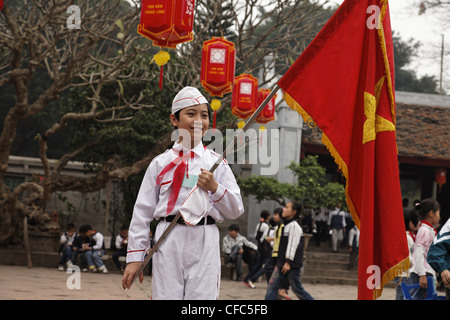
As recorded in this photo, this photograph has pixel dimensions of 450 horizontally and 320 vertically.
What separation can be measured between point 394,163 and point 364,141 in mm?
201

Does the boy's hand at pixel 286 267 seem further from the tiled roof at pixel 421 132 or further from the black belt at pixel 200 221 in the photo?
the tiled roof at pixel 421 132

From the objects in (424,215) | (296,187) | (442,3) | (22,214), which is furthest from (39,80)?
(424,215)

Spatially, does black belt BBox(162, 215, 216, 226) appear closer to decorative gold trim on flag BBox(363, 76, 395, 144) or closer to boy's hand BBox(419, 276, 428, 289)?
decorative gold trim on flag BBox(363, 76, 395, 144)

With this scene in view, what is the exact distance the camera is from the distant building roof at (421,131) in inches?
680

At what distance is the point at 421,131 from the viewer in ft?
60.7

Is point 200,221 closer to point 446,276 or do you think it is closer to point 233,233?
point 446,276

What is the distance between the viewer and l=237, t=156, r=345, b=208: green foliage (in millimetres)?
14320

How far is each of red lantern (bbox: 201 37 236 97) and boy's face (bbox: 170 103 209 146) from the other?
5.47 meters

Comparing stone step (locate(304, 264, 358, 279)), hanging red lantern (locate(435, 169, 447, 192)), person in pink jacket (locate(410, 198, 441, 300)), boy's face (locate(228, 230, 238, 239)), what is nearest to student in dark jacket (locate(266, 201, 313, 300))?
person in pink jacket (locate(410, 198, 441, 300))

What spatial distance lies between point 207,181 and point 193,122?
42cm

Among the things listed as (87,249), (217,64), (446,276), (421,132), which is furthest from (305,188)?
(446,276)

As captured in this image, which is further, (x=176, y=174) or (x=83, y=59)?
(x=83, y=59)

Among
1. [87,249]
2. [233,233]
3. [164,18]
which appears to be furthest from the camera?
[233,233]

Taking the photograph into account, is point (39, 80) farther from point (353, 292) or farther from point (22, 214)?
point (353, 292)
